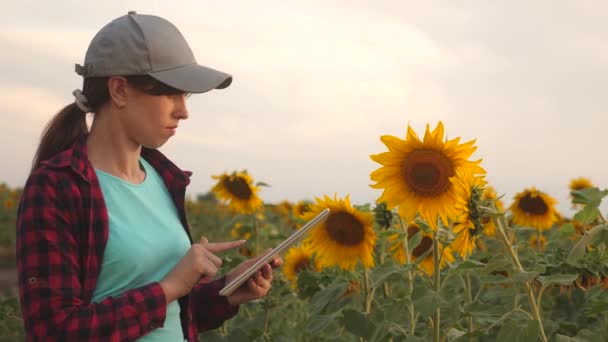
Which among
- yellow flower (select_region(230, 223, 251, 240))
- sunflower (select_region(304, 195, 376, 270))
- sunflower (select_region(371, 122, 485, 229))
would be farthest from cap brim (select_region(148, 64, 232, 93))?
yellow flower (select_region(230, 223, 251, 240))

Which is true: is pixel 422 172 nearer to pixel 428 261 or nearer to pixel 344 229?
pixel 344 229

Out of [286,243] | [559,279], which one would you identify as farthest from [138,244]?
[559,279]

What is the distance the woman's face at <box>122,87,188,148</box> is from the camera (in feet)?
7.07

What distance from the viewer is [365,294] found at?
310cm

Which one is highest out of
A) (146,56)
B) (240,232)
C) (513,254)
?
(146,56)

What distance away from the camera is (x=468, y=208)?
7.60 feet

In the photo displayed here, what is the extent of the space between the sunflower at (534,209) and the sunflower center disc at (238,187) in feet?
6.19

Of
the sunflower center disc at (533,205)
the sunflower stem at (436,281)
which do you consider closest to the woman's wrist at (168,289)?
the sunflower stem at (436,281)

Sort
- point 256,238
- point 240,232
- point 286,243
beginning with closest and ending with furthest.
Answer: point 286,243, point 256,238, point 240,232

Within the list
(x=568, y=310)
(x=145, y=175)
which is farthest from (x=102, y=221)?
(x=568, y=310)

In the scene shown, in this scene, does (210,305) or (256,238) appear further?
(256,238)

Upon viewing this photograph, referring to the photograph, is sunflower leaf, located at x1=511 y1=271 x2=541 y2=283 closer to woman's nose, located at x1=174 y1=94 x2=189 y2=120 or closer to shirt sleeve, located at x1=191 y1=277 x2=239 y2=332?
shirt sleeve, located at x1=191 y1=277 x2=239 y2=332

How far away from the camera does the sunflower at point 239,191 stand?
4.62 m

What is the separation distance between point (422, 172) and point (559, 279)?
1.98 feet
